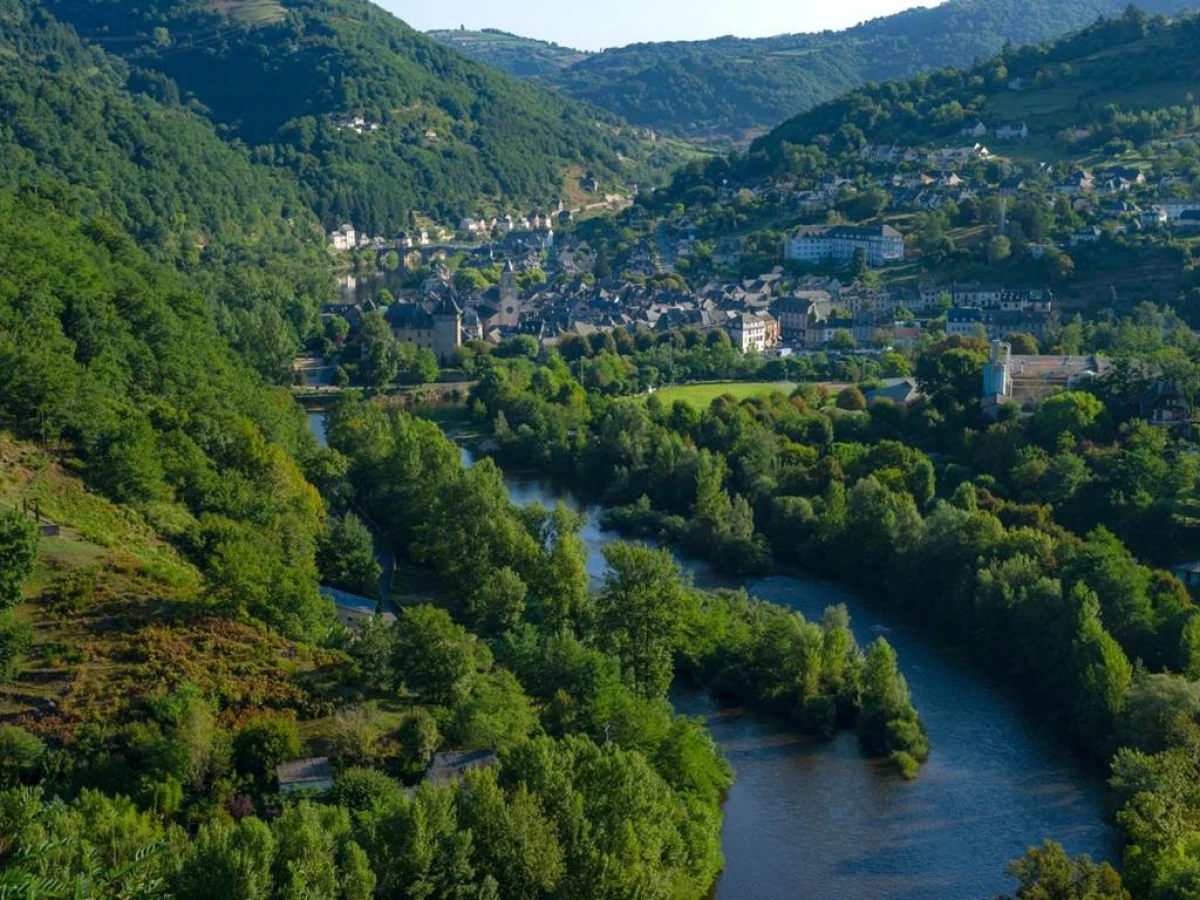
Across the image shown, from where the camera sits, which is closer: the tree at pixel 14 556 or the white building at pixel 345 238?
the tree at pixel 14 556

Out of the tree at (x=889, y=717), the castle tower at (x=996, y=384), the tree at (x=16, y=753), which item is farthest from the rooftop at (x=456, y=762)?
the castle tower at (x=996, y=384)

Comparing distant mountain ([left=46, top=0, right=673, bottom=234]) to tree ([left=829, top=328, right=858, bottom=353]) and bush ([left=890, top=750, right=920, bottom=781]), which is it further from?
bush ([left=890, top=750, right=920, bottom=781])

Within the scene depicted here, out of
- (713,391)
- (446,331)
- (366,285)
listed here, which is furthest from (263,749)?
(366,285)

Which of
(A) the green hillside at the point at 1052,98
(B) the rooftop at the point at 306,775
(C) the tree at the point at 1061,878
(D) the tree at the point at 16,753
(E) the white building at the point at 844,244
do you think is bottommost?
(C) the tree at the point at 1061,878

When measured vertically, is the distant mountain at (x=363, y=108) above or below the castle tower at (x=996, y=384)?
above

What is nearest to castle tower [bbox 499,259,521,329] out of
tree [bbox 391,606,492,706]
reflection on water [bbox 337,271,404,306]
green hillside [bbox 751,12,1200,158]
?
reflection on water [bbox 337,271,404,306]

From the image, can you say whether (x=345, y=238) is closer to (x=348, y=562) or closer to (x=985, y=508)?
(x=985, y=508)

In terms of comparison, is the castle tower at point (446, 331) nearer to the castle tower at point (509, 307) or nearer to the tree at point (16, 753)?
the castle tower at point (509, 307)

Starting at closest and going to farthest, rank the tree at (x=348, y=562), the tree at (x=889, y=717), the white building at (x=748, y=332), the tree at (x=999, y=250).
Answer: the tree at (x=889, y=717) < the tree at (x=348, y=562) < the white building at (x=748, y=332) < the tree at (x=999, y=250)
